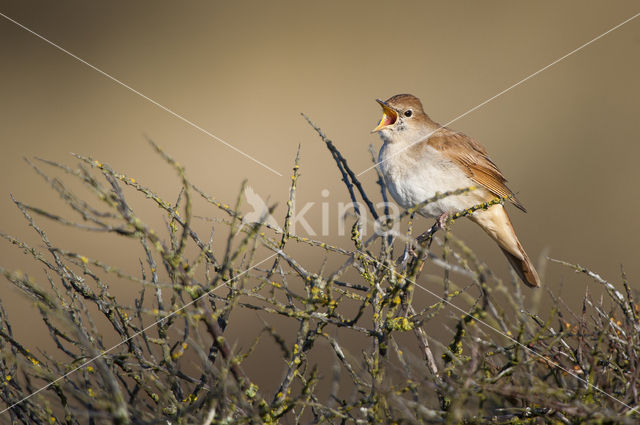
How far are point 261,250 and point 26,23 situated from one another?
172 inches

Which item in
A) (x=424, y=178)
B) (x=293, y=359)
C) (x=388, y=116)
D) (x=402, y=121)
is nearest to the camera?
(x=293, y=359)

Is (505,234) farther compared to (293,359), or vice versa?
(505,234)

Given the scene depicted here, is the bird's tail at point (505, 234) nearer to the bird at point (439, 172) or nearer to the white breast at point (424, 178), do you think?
the bird at point (439, 172)

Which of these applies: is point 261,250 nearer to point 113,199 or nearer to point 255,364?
point 255,364

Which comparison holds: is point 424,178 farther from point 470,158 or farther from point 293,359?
point 293,359

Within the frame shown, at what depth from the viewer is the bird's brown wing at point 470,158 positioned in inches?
175

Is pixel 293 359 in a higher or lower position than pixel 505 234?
lower

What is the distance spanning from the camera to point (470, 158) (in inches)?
178

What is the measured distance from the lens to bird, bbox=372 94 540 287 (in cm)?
416

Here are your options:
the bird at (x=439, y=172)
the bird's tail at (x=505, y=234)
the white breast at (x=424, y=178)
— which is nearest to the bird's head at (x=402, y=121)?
the bird at (x=439, y=172)

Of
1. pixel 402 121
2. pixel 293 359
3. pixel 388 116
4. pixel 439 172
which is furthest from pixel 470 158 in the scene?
pixel 293 359

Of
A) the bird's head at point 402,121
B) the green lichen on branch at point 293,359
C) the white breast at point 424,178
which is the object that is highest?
the bird's head at point 402,121

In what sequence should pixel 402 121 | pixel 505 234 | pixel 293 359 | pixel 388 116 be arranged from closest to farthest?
pixel 293 359 < pixel 505 234 < pixel 402 121 < pixel 388 116

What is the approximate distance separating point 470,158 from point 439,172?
41 centimetres
